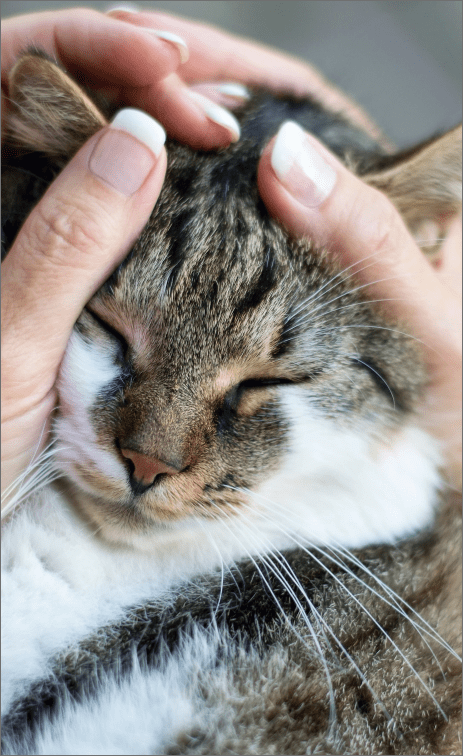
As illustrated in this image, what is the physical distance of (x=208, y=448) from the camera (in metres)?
0.67

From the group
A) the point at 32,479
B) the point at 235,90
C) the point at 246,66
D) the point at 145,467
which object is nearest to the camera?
the point at 145,467

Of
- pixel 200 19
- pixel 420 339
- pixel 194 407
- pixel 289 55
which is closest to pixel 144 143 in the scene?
pixel 194 407

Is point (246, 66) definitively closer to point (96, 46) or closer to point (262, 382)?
point (96, 46)

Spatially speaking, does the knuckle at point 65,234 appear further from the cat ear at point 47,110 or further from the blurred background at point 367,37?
the blurred background at point 367,37

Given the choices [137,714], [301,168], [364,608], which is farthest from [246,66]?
[137,714]

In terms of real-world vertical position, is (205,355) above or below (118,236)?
below

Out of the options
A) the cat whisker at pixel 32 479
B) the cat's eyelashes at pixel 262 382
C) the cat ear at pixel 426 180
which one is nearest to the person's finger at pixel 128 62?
the cat ear at pixel 426 180

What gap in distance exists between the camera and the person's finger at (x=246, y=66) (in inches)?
43.3

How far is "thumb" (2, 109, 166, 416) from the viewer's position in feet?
2.15

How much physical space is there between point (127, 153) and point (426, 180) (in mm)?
395

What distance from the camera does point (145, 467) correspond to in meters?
0.65

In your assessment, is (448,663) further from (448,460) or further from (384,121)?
(384,121)

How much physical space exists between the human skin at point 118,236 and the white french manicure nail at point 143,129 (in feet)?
0.05

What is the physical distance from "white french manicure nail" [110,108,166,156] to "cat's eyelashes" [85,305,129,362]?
21 cm
